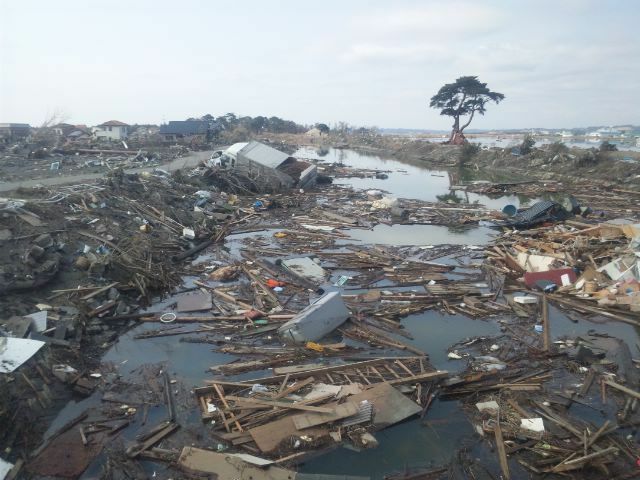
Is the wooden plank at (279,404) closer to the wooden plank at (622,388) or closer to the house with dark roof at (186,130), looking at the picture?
the wooden plank at (622,388)

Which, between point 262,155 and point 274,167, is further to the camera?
point 262,155

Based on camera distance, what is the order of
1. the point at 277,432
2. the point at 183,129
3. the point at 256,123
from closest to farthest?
the point at 277,432 < the point at 183,129 < the point at 256,123

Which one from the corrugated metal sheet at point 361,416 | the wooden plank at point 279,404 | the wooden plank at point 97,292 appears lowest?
the corrugated metal sheet at point 361,416

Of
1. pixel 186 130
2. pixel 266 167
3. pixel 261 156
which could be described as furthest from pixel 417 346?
pixel 186 130

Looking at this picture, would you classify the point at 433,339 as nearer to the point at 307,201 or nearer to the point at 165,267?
the point at 165,267

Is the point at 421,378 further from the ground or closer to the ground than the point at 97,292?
closer to the ground

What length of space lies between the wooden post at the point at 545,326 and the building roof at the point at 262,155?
18028mm

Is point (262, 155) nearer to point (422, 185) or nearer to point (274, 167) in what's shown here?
point (274, 167)

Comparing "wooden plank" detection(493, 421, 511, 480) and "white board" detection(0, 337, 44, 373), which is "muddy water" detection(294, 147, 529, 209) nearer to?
"wooden plank" detection(493, 421, 511, 480)

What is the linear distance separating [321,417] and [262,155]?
21.2 metres

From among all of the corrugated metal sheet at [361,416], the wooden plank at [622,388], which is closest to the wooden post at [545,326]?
the wooden plank at [622,388]

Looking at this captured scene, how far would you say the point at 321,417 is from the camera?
18.7 ft

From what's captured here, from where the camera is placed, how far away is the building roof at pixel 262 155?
80.1 feet

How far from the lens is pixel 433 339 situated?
8375 mm
